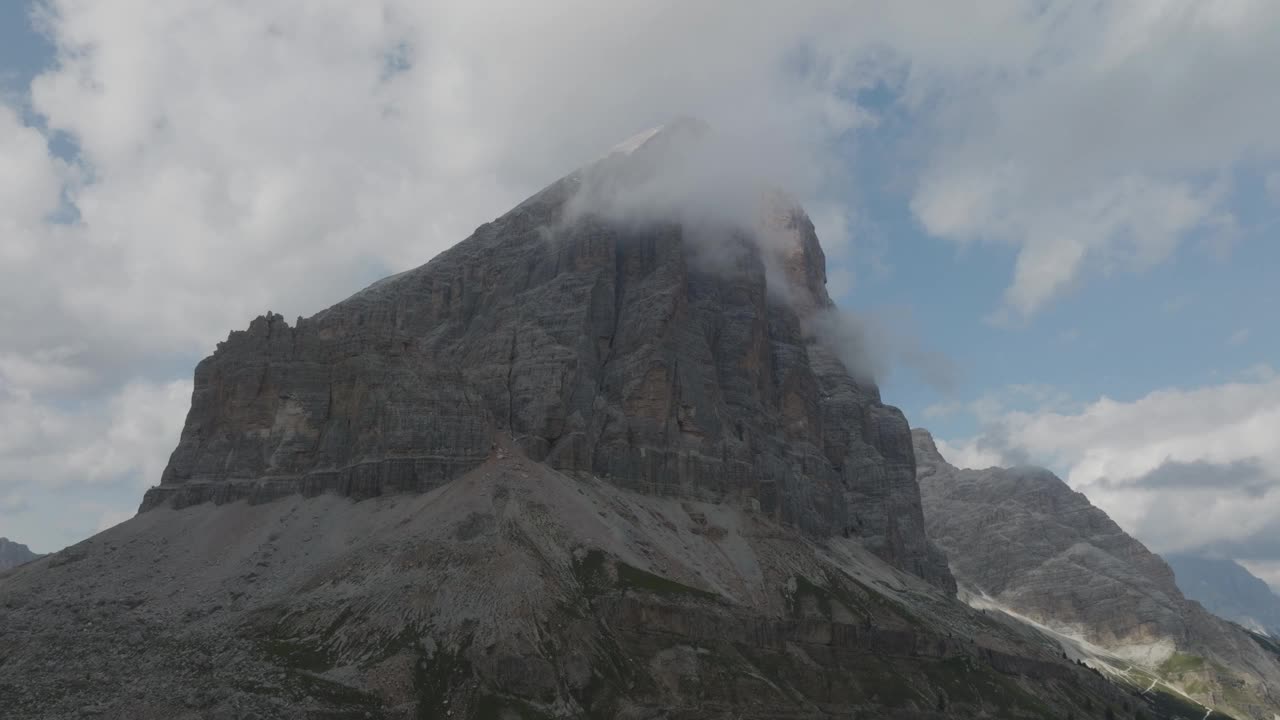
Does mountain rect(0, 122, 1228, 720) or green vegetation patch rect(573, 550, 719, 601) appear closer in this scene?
mountain rect(0, 122, 1228, 720)

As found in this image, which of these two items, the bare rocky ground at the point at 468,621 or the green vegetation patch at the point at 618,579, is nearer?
the bare rocky ground at the point at 468,621

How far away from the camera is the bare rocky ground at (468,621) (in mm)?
115188

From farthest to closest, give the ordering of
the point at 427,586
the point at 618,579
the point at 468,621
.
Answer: the point at 618,579 < the point at 427,586 < the point at 468,621

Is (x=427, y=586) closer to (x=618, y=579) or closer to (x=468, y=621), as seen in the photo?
(x=468, y=621)

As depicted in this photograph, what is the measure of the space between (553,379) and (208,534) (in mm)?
66179

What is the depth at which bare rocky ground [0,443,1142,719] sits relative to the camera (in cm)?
11519

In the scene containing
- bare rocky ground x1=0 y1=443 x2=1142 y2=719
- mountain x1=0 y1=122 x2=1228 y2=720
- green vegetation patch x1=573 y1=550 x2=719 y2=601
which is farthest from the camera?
green vegetation patch x1=573 y1=550 x2=719 y2=601

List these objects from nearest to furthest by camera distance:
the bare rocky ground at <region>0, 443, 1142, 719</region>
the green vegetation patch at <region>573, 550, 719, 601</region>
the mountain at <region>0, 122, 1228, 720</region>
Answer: the bare rocky ground at <region>0, 443, 1142, 719</region> → the mountain at <region>0, 122, 1228, 720</region> → the green vegetation patch at <region>573, 550, 719, 601</region>

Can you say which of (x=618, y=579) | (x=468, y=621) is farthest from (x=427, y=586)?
(x=618, y=579)

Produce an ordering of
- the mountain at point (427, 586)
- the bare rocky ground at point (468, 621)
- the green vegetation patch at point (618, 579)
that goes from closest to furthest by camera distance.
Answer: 1. the bare rocky ground at point (468, 621)
2. the mountain at point (427, 586)
3. the green vegetation patch at point (618, 579)

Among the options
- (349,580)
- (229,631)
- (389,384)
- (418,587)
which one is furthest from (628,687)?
(389,384)

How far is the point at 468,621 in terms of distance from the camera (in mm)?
126500

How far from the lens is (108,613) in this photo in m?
135

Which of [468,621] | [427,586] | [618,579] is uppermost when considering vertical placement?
[618,579]
